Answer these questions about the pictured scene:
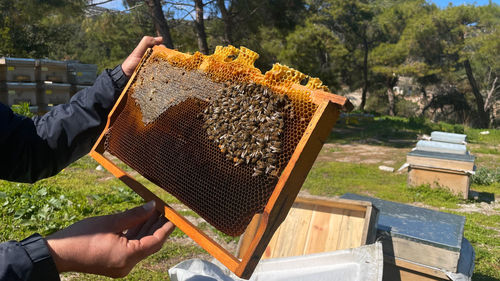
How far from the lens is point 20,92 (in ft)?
35.1

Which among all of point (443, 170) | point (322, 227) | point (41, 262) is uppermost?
point (41, 262)

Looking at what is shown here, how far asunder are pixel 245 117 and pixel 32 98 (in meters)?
10.8

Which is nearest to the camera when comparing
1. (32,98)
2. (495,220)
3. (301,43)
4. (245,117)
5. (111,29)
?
(245,117)

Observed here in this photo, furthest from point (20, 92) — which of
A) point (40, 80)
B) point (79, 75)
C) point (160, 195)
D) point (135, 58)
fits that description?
point (135, 58)

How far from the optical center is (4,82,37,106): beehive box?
1047cm

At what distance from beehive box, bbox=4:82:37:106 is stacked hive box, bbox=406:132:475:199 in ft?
30.8

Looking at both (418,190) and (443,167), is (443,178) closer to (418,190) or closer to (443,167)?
(443,167)

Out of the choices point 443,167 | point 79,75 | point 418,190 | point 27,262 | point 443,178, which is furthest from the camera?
point 79,75

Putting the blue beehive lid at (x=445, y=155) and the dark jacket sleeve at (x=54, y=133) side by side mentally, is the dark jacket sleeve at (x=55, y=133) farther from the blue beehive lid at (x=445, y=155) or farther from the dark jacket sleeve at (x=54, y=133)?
the blue beehive lid at (x=445, y=155)

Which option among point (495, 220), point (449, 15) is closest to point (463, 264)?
point (495, 220)

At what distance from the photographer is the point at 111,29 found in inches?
554

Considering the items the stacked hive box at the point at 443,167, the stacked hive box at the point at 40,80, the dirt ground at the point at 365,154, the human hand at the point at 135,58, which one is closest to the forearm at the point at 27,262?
the human hand at the point at 135,58

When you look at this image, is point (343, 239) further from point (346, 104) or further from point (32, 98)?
point (32, 98)

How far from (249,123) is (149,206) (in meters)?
0.55
